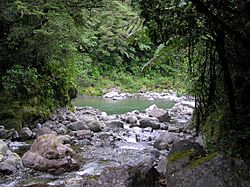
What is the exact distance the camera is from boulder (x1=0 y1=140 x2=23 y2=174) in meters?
5.36

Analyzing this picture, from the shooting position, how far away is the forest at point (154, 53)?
9.82 feet

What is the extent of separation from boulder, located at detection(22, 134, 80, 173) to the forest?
203cm

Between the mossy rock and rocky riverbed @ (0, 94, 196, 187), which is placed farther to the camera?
the mossy rock

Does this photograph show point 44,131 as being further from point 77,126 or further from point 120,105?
point 120,105

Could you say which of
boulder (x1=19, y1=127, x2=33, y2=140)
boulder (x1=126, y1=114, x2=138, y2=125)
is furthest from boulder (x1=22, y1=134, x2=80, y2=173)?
boulder (x1=126, y1=114, x2=138, y2=125)

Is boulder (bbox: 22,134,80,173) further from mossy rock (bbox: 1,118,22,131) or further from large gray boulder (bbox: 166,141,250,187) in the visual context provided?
large gray boulder (bbox: 166,141,250,187)

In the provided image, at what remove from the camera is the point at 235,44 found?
3037 millimetres

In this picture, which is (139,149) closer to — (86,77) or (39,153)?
(39,153)

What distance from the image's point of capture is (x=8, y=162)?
18.2 ft

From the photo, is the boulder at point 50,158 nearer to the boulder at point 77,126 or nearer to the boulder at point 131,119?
the boulder at point 77,126

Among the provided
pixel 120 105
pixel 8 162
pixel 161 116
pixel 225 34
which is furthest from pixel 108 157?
pixel 120 105

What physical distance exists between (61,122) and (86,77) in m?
13.6

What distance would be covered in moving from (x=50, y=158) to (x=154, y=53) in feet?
12.3

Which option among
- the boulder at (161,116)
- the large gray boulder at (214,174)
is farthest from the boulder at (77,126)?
the large gray boulder at (214,174)
